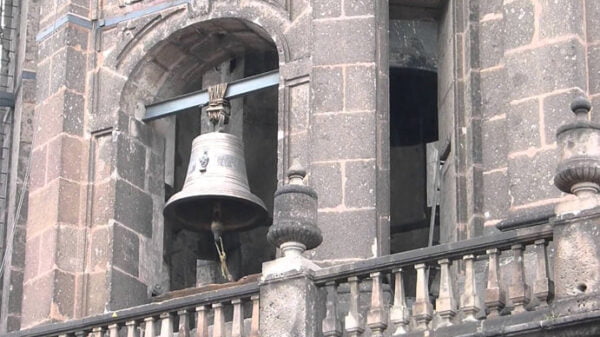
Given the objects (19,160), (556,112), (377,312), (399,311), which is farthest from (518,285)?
(19,160)

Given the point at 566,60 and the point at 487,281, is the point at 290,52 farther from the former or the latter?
the point at 487,281

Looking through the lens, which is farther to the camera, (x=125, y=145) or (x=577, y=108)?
(x=125, y=145)

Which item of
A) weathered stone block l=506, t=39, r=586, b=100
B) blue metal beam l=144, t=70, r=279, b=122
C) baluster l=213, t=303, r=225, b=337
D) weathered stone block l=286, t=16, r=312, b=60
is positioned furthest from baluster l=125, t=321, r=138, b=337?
weathered stone block l=506, t=39, r=586, b=100

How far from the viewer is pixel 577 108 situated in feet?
80.4

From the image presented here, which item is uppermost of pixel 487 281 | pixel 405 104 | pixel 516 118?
pixel 405 104

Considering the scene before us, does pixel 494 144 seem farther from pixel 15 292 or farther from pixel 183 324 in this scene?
pixel 15 292

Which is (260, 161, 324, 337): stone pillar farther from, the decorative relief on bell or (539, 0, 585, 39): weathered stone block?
the decorative relief on bell

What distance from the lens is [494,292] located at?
2438 centimetres

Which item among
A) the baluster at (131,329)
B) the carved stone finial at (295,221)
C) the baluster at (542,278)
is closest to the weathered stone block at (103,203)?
the baluster at (131,329)

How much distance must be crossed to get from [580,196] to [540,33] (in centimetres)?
335

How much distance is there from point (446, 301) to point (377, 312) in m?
0.69

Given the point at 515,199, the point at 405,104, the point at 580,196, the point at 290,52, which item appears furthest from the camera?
the point at 405,104

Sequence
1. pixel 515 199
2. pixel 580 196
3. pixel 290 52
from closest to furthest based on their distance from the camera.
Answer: pixel 580 196, pixel 515 199, pixel 290 52

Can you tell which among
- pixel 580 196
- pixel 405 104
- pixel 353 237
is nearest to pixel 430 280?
pixel 353 237
